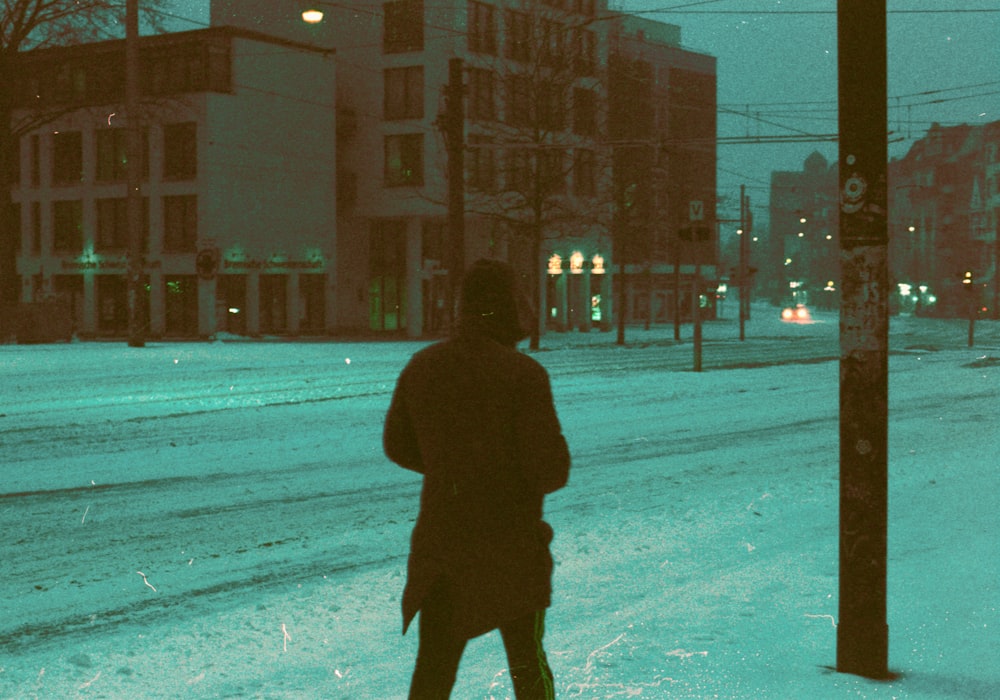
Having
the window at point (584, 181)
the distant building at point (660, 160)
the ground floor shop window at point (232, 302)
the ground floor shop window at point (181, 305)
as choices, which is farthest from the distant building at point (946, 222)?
the ground floor shop window at point (181, 305)

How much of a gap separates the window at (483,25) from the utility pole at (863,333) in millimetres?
46212

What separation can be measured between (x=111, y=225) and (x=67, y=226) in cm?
297

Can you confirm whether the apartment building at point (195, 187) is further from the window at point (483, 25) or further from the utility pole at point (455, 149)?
the utility pole at point (455, 149)

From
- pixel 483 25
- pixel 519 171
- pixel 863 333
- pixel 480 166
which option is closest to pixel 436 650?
pixel 863 333

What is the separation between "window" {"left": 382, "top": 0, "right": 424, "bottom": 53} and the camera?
5325cm

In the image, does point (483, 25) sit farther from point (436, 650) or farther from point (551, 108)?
point (436, 650)

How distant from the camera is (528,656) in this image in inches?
142

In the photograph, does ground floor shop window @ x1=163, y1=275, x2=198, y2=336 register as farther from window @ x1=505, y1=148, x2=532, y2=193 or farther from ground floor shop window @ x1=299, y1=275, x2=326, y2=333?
window @ x1=505, y1=148, x2=532, y2=193

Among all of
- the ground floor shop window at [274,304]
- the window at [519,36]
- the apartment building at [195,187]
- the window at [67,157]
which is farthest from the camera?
the window at [67,157]

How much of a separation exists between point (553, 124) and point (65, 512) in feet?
107

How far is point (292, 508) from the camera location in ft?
30.2

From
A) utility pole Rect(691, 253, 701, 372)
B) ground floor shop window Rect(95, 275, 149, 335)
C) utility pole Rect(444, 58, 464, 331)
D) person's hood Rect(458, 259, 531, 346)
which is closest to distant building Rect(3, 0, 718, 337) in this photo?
ground floor shop window Rect(95, 275, 149, 335)

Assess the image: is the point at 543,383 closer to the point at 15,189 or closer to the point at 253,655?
the point at 253,655

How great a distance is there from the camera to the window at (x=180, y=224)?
53.5 m
